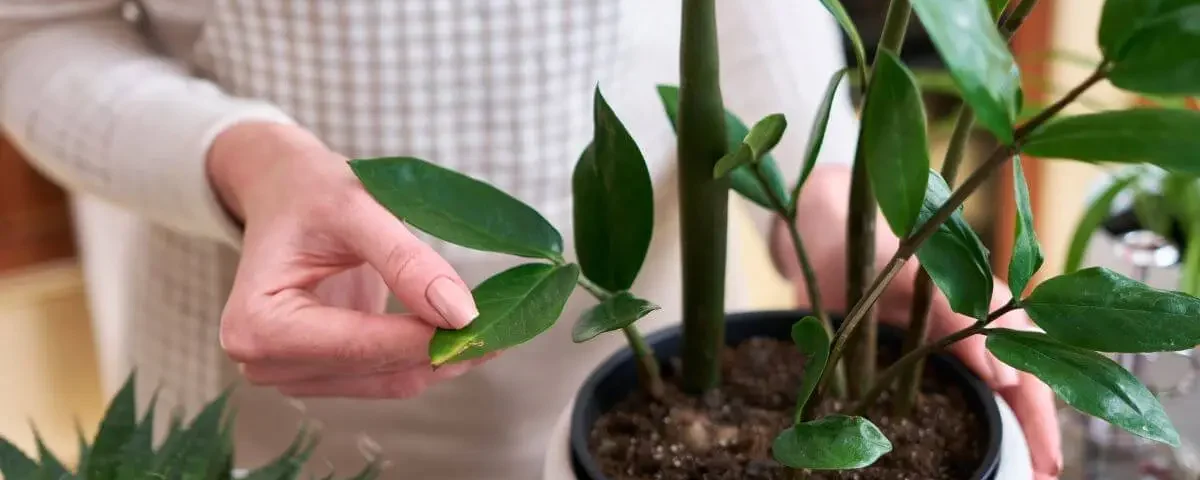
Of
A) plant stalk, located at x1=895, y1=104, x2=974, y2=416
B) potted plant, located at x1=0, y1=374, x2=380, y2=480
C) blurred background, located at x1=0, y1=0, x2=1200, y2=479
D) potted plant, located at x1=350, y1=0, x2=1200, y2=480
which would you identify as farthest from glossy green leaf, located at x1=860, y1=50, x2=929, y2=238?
blurred background, located at x1=0, y1=0, x2=1200, y2=479

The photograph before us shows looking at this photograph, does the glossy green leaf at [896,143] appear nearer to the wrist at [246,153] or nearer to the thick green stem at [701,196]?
the thick green stem at [701,196]

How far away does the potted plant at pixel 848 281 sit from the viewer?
10.0 inches

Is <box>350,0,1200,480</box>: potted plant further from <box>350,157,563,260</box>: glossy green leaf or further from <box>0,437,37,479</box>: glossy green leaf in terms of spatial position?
<box>0,437,37,479</box>: glossy green leaf

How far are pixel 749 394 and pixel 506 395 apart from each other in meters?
0.21

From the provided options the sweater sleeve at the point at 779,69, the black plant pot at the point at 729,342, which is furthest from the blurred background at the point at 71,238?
the black plant pot at the point at 729,342

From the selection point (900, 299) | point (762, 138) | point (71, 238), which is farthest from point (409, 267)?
point (71, 238)

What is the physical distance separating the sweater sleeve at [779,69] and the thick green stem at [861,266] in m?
0.17

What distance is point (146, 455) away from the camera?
415 millimetres

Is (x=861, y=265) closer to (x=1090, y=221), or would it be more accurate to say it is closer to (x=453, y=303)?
(x=453, y=303)

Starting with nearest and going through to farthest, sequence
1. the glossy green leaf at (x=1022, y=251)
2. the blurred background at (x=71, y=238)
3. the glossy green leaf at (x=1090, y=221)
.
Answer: the glossy green leaf at (x=1022, y=251), the glossy green leaf at (x=1090, y=221), the blurred background at (x=71, y=238)

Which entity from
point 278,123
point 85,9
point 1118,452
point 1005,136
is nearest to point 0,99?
point 85,9

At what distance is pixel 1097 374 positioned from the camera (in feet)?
1.03

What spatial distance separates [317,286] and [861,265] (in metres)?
0.24

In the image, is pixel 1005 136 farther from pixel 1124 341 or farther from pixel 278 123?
pixel 278 123
